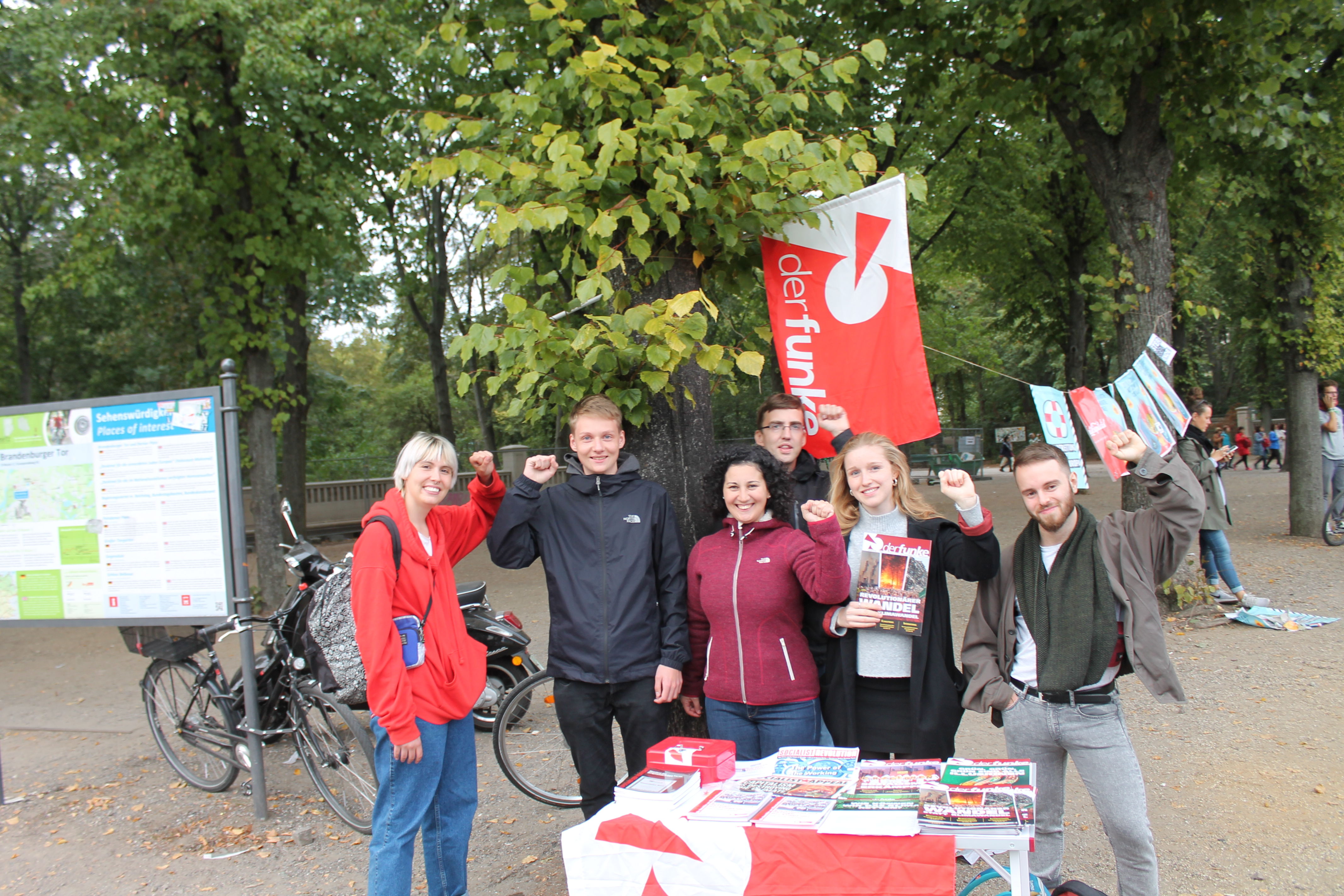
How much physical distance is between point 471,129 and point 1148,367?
18.3ft

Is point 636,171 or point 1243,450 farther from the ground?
point 636,171

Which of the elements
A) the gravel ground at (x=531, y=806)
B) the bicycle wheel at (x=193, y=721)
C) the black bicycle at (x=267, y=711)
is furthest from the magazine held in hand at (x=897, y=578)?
the bicycle wheel at (x=193, y=721)

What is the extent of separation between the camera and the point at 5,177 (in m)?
11.7

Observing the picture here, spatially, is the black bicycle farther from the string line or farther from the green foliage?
the string line

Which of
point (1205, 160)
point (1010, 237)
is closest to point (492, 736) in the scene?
point (1205, 160)

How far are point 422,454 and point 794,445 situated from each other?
1.59m

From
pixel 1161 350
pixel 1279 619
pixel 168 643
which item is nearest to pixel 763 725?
pixel 168 643

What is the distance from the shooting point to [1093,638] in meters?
2.73

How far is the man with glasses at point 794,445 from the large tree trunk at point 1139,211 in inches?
213

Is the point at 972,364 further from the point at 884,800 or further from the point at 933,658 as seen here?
the point at 884,800

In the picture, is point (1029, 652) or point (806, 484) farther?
point (806, 484)

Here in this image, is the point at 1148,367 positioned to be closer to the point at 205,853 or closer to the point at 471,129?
the point at 471,129

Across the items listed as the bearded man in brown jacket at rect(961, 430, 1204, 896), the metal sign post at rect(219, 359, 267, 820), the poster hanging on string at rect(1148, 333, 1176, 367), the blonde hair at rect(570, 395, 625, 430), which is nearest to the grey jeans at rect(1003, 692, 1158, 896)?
the bearded man in brown jacket at rect(961, 430, 1204, 896)

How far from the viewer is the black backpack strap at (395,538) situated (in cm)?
320
